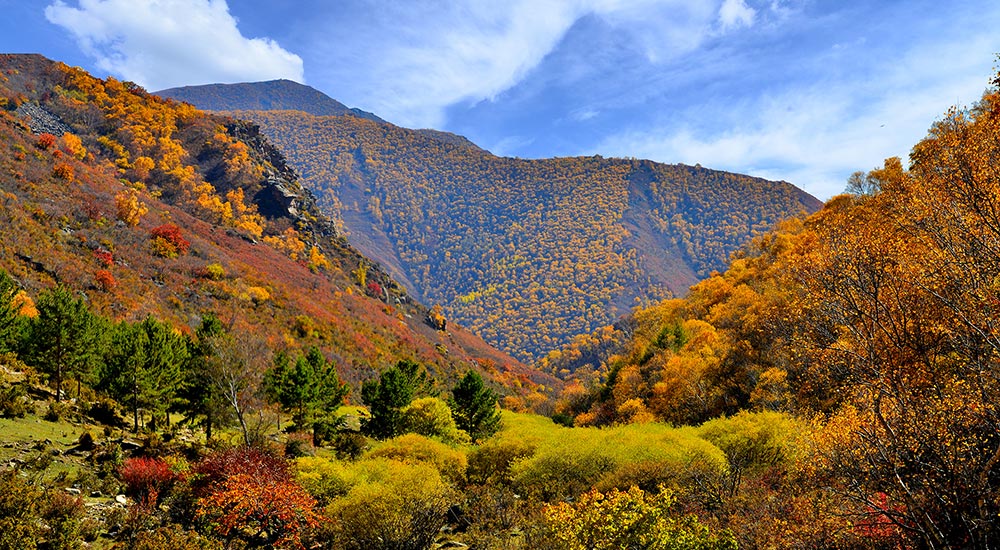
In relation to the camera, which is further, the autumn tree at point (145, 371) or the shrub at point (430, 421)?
the shrub at point (430, 421)

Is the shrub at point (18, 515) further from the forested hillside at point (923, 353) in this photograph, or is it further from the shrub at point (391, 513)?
the forested hillside at point (923, 353)

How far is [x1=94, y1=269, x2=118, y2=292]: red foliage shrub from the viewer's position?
59.4 meters

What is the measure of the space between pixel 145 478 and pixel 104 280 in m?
46.8

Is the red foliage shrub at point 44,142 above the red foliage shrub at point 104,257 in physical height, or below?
above

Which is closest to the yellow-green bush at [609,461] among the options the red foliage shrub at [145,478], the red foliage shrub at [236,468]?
the red foliage shrub at [236,468]

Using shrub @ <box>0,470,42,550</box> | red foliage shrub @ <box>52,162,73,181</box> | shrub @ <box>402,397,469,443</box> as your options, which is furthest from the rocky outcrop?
shrub @ <box>0,470,42,550</box>

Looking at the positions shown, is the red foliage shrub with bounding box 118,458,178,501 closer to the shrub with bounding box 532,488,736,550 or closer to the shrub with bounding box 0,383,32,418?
the shrub with bounding box 0,383,32,418

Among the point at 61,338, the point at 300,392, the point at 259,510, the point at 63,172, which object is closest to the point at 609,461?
the point at 259,510

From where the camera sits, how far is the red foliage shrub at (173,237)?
82.6 metres

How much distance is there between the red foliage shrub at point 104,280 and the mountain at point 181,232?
155 millimetres

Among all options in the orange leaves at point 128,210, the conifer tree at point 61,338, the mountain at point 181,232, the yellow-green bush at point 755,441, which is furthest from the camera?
the orange leaves at point 128,210

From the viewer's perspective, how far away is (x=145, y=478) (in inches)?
968

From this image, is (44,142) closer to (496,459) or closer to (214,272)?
(214,272)

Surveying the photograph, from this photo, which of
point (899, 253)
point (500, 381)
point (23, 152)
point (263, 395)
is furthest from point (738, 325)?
point (23, 152)
